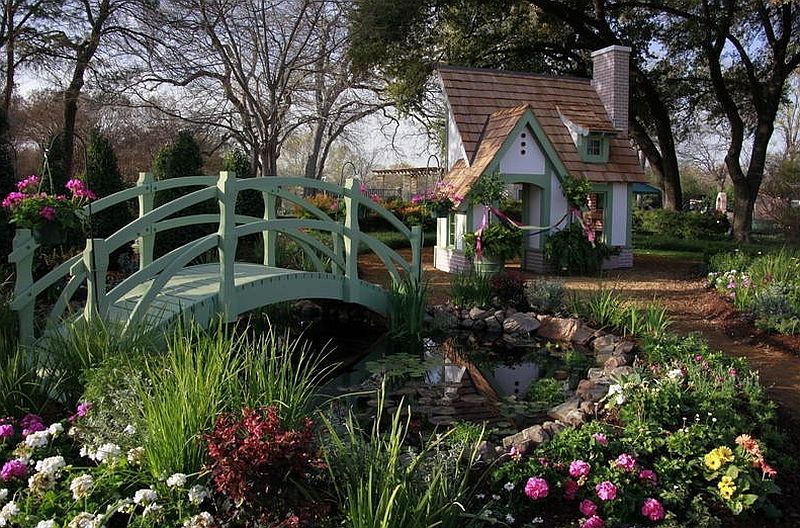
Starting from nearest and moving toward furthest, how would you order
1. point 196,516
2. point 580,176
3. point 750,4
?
1. point 196,516
2. point 580,176
3. point 750,4

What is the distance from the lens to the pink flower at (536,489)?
3.69 m

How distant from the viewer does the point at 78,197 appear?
18.5ft

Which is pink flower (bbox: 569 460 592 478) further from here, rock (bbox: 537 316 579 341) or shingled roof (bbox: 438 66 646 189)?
shingled roof (bbox: 438 66 646 189)

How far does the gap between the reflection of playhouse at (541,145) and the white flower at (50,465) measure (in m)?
9.66

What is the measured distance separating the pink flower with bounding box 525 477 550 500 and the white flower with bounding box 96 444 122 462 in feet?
7.13

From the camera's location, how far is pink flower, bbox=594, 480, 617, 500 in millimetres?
3678

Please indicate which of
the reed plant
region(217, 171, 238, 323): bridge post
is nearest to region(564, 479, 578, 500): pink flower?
the reed plant

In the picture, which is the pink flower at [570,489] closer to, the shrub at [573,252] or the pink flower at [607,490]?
the pink flower at [607,490]

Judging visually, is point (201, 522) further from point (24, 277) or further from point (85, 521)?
point (24, 277)

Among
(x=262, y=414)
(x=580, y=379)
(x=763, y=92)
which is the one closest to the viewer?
(x=262, y=414)

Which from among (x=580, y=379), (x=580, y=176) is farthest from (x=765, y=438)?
(x=580, y=176)

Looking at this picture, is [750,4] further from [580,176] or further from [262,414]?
[262,414]

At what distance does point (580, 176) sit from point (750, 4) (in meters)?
8.60

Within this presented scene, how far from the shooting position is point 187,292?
22.1 ft
